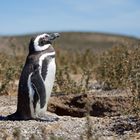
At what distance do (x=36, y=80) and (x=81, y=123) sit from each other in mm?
1146

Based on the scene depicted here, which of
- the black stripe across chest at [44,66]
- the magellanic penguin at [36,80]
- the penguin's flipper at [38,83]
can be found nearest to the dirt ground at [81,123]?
the magellanic penguin at [36,80]

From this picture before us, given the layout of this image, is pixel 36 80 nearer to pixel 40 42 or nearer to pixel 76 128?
pixel 40 42

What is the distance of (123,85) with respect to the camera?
13375 mm

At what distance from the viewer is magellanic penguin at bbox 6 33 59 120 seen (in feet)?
31.7

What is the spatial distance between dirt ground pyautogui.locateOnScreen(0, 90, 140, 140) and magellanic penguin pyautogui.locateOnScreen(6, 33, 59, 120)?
0.34 metres

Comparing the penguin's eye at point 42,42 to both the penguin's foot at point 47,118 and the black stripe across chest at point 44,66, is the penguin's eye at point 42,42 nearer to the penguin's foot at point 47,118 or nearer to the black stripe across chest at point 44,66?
the black stripe across chest at point 44,66

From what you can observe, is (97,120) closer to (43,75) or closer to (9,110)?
(43,75)

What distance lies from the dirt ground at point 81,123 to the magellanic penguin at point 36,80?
1.10 feet

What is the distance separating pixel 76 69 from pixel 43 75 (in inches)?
A: 428

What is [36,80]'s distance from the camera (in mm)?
9680

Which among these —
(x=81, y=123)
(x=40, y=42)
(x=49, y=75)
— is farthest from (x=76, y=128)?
(x=40, y=42)

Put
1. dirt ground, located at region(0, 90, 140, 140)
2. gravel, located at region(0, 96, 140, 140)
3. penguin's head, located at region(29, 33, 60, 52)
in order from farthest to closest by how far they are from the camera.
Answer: penguin's head, located at region(29, 33, 60, 52) → gravel, located at region(0, 96, 140, 140) → dirt ground, located at region(0, 90, 140, 140)

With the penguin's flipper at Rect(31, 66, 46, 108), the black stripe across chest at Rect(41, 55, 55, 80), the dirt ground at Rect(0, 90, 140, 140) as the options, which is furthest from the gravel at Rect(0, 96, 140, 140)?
the black stripe across chest at Rect(41, 55, 55, 80)

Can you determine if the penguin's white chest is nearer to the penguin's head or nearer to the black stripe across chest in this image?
the black stripe across chest
